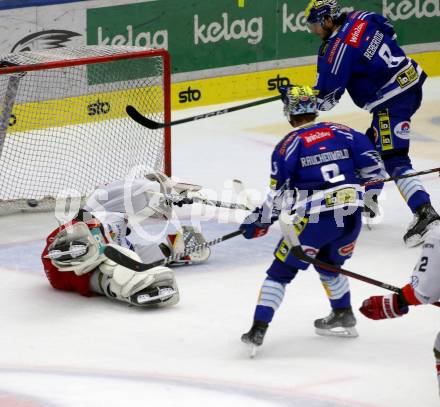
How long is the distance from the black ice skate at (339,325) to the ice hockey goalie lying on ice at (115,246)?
0.82 m

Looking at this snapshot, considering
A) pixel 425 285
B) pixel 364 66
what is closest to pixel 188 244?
pixel 364 66

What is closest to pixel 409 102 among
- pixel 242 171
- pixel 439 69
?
pixel 242 171

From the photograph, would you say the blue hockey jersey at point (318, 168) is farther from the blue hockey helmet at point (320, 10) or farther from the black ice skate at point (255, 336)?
the blue hockey helmet at point (320, 10)

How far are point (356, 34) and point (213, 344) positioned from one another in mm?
2447

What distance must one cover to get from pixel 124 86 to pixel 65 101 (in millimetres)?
485

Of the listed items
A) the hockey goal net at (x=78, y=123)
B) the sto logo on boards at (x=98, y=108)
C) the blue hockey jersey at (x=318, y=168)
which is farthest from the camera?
the sto logo on boards at (x=98, y=108)

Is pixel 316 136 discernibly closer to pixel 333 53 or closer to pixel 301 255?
pixel 301 255

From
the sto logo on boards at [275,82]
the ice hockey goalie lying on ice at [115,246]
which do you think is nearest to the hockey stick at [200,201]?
the ice hockey goalie lying on ice at [115,246]

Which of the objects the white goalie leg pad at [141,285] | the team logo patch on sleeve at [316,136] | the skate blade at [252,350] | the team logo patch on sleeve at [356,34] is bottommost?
the white goalie leg pad at [141,285]

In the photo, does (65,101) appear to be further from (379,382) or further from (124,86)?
(379,382)

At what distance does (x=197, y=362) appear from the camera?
18.8 ft

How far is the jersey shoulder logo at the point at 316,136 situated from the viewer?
5.77 metres

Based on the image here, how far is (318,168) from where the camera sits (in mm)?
5770

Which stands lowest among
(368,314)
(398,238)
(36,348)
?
(398,238)
